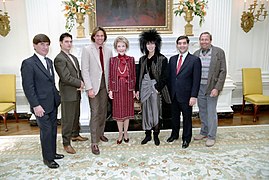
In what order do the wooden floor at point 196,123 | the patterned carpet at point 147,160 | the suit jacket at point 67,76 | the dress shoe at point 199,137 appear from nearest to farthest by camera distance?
the patterned carpet at point 147,160 → the suit jacket at point 67,76 → the dress shoe at point 199,137 → the wooden floor at point 196,123

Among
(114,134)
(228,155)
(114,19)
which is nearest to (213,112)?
(228,155)

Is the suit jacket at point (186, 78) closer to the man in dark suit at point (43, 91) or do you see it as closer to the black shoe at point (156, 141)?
the black shoe at point (156, 141)

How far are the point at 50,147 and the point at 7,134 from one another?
1.62 meters

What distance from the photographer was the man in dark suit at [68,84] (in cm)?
306

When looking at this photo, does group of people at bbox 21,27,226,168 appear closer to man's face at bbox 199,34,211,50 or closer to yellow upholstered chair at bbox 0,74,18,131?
man's face at bbox 199,34,211,50

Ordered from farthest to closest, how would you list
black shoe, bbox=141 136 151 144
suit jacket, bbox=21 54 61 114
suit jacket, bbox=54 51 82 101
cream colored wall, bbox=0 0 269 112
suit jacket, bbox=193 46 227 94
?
cream colored wall, bbox=0 0 269 112
black shoe, bbox=141 136 151 144
suit jacket, bbox=193 46 227 94
suit jacket, bbox=54 51 82 101
suit jacket, bbox=21 54 61 114

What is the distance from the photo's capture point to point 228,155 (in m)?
3.19

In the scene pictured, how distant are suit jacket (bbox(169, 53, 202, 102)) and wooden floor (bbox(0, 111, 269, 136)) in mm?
1247

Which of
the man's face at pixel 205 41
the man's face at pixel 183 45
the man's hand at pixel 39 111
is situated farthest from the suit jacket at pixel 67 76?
the man's face at pixel 205 41

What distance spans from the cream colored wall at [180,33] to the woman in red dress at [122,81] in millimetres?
1742

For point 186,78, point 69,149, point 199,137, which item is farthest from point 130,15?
point 69,149

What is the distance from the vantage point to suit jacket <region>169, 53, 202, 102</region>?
10.4 feet

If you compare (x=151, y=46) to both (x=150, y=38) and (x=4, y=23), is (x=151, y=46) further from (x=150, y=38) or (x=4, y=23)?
(x=4, y=23)

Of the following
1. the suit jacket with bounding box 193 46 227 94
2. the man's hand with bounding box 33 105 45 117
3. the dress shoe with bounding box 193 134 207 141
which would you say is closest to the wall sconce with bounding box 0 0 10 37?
the man's hand with bounding box 33 105 45 117
